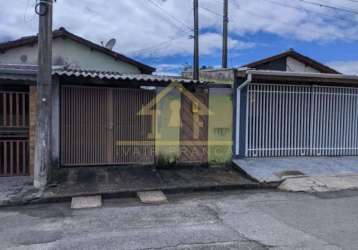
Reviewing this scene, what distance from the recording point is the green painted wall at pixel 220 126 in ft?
35.0

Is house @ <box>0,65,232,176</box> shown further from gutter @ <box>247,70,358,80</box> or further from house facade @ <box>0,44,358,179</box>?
gutter @ <box>247,70,358,80</box>

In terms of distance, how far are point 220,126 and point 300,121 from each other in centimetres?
266

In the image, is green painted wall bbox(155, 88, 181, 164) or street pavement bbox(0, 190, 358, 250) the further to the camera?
green painted wall bbox(155, 88, 181, 164)

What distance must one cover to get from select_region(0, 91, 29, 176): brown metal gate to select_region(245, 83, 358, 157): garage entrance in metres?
6.02

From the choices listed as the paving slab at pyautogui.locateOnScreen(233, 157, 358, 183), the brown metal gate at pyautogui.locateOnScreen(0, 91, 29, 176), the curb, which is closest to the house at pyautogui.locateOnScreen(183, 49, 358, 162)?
the paving slab at pyautogui.locateOnScreen(233, 157, 358, 183)

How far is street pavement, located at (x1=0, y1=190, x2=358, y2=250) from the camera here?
5.06m

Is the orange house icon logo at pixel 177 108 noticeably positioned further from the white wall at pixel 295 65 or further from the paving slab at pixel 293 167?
the white wall at pixel 295 65

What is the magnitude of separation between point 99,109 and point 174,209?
395cm

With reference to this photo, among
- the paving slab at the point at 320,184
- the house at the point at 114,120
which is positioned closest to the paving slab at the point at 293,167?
the paving slab at the point at 320,184

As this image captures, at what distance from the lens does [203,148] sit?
417 inches

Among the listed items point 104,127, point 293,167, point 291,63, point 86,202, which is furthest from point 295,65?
point 86,202

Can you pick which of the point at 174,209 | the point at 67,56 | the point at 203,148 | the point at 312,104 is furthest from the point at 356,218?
the point at 67,56

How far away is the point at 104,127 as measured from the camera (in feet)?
32.3

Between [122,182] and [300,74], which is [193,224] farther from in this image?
[300,74]
